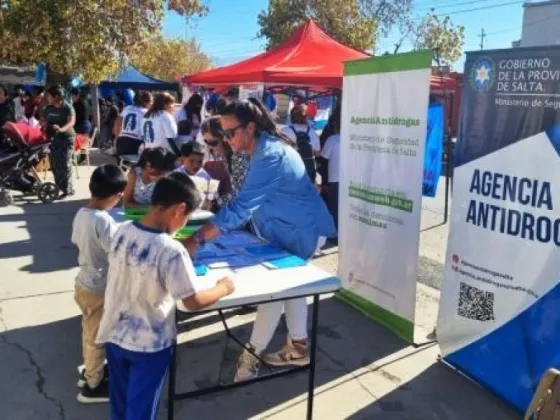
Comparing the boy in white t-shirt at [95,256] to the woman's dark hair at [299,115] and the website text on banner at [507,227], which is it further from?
the woman's dark hair at [299,115]

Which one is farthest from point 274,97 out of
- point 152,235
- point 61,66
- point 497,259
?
point 152,235

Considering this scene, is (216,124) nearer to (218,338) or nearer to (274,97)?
(218,338)

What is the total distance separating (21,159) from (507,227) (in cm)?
694

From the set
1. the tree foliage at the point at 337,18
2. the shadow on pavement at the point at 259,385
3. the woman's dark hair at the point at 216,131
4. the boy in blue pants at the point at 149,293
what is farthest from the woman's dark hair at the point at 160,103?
the tree foliage at the point at 337,18

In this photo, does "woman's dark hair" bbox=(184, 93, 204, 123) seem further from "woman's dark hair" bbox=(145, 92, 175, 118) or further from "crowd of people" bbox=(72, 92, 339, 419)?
"crowd of people" bbox=(72, 92, 339, 419)

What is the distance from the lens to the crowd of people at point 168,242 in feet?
7.16

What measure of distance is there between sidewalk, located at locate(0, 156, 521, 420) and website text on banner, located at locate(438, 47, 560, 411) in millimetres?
285

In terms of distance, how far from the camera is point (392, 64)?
3.94 m

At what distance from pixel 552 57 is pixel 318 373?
228cm

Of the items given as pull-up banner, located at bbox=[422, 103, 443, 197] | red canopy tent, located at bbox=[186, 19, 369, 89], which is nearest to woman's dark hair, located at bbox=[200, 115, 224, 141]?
red canopy tent, located at bbox=[186, 19, 369, 89]

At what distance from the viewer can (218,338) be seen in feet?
13.1

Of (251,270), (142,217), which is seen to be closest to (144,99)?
(142,217)

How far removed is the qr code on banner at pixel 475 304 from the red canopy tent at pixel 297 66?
3.88 m

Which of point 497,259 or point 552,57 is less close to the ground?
point 552,57
